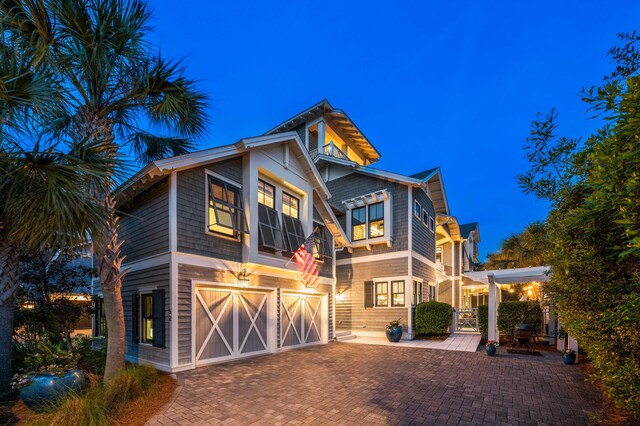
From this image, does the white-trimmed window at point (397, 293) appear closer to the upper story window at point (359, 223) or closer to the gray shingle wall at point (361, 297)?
the gray shingle wall at point (361, 297)

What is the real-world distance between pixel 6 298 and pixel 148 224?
3.29 m

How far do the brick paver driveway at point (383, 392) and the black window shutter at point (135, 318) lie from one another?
8.89 feet

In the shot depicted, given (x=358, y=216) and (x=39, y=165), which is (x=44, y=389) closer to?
(x=39, y=165)

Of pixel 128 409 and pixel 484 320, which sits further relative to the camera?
pixel 484 320

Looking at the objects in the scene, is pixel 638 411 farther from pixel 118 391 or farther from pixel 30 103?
pixel 30 103

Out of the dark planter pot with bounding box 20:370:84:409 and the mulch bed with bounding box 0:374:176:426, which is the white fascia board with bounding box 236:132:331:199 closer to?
the mulch bed with bounding box 0:374:176:426

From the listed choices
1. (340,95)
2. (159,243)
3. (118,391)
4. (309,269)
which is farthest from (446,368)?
(340,95)

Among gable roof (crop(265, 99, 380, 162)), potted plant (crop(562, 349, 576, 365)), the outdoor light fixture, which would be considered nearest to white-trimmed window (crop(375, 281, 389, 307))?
potted plant (crop(562, 349, 576, 365))

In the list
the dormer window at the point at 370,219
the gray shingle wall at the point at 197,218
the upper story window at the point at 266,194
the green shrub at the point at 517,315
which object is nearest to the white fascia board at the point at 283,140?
the gray shingle wall at the point at 197,218

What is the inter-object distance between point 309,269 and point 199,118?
5.76 metres

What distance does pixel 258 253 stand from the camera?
1008cm

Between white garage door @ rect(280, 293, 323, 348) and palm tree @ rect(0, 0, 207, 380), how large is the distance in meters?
5.73

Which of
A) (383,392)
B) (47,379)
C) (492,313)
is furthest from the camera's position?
(492,313)

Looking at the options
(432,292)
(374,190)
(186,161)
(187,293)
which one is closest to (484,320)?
(432,292)
